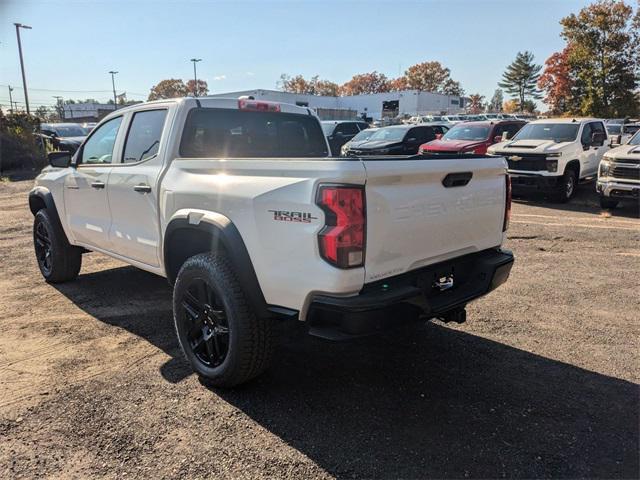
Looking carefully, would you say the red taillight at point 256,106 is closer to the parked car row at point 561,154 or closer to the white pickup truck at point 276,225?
the white pickup truck at point 276,225

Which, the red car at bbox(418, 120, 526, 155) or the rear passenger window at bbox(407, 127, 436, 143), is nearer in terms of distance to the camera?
the red car at bbox(418, 120, 526, 155)

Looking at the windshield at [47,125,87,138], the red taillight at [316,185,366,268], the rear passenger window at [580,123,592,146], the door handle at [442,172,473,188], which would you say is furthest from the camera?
the windshield at [47,125,87,138]

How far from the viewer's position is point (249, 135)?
4223 mm

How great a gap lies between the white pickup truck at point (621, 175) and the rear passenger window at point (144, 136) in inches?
349

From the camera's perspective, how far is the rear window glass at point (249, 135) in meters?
3.89

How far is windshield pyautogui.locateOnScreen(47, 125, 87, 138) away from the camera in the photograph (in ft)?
73.3

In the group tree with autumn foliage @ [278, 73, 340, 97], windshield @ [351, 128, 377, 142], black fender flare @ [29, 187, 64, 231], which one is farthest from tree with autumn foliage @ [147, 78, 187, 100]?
black fender flare @ [29, 187, 64, 231]

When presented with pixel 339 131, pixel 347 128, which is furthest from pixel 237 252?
pixel 347 128

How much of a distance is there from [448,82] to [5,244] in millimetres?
108275

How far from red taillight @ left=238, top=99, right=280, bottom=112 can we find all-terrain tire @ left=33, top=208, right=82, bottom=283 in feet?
8.96

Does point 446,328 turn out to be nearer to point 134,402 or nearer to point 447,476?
point 447,476

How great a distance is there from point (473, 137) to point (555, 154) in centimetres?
337

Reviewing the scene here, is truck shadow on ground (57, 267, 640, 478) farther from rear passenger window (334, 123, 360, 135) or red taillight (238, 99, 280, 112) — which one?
rear passenger window (334, 123, 360, 135)

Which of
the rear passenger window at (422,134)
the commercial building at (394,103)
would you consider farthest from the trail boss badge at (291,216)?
the commercial building at (394,103)
